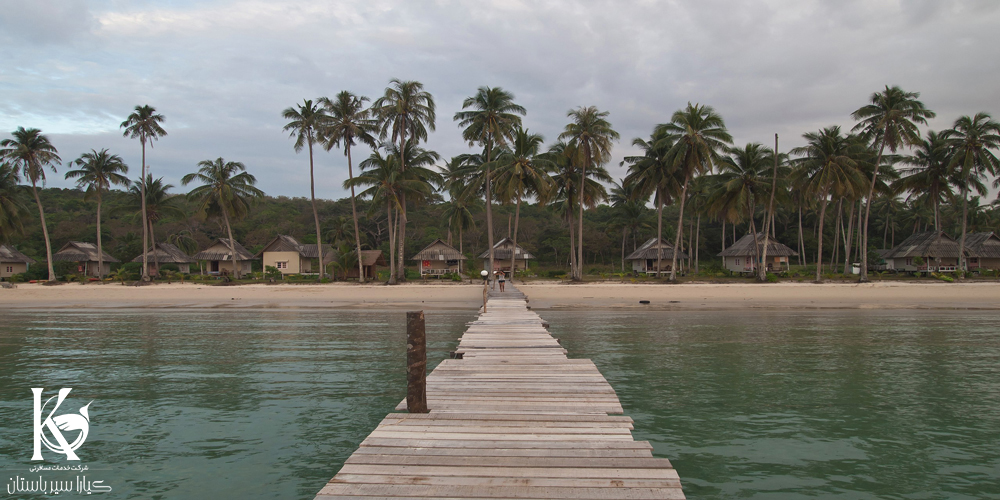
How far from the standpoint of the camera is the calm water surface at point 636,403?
17.2ft

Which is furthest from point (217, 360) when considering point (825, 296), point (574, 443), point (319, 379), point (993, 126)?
point (993, 126)

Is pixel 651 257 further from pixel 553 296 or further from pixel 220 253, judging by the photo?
pixel 220 253

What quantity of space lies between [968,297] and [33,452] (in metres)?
32.6

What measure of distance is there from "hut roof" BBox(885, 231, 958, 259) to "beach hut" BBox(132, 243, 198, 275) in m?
59.7

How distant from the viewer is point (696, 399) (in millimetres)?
7688

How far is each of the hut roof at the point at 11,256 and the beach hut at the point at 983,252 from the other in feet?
243

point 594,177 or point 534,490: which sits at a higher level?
point 594,177

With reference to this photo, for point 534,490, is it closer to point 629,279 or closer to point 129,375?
point 129,375

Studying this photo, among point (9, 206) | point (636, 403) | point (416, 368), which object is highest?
point (9, 206)

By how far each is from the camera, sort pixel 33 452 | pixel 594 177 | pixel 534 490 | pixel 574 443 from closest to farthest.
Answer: pixel 534 490, pixel 574 443, pixel 33 452, pixel 594 177

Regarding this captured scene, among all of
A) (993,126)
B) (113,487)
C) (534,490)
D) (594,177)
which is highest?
(993,126)

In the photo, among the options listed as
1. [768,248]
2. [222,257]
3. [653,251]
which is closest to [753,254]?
[768,248]

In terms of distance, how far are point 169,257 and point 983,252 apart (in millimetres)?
65075

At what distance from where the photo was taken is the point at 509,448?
4469mm
